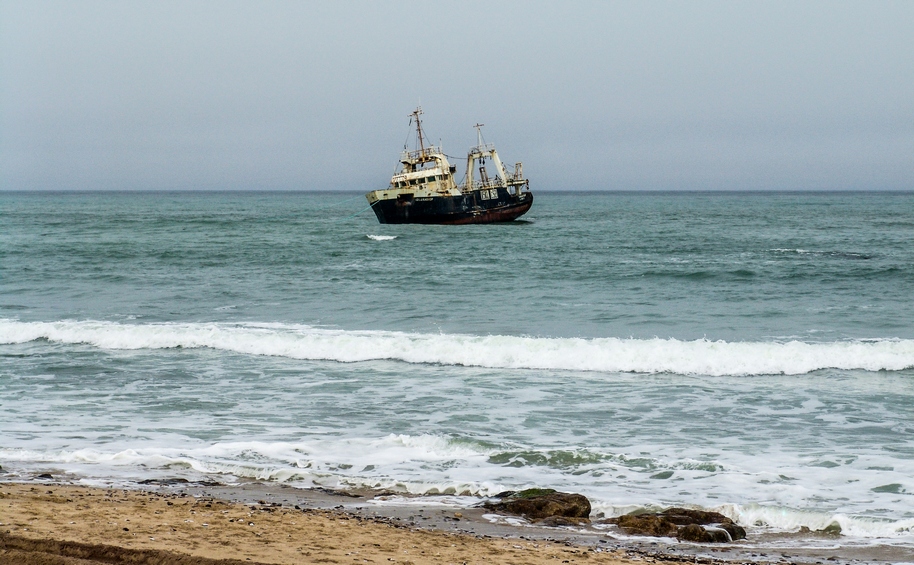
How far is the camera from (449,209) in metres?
60.3

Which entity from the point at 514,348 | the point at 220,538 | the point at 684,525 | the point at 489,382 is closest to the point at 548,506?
the point at 684,525

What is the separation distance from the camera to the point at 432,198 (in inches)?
2361

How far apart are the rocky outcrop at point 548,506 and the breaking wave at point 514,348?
8109 mm

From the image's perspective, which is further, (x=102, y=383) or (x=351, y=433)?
(x=102, y=383)

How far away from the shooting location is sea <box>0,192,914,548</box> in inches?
353

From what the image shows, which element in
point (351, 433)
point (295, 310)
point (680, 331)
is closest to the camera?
point (351, 433)

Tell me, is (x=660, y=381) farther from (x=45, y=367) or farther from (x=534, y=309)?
(x=45, y=367)

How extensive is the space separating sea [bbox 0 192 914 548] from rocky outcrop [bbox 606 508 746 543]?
324 millimetres

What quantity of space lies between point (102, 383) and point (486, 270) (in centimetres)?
2056

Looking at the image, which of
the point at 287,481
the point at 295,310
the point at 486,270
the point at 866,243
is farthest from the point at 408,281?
the point at 866,243

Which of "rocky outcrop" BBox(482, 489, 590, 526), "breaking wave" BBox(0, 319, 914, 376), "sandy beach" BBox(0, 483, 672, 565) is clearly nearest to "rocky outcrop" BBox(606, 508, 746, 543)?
"rocky outcrop" BBox(482, 489, 590, 526)

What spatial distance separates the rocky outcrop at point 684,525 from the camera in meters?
7.02

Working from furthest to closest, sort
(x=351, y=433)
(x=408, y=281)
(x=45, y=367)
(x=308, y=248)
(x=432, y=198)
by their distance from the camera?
(x=432, y=198)
(x=308, y=248)
(x=408, y=281)
(x=45, y=367)
(x=351, y=433)

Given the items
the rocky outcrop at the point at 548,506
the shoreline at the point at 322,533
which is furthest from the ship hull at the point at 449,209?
the shoreline at the point at 322,533
